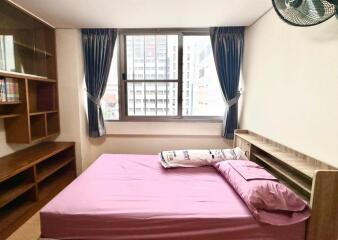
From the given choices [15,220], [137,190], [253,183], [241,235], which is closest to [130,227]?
[137,190]

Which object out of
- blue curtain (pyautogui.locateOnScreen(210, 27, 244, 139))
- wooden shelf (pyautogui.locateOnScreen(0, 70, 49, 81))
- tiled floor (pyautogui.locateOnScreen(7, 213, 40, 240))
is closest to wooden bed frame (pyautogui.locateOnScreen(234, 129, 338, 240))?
blue curtain (pyautogui.locateOnScreen(210, 27, 244, 139))

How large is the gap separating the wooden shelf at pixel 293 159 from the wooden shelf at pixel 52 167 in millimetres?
2371

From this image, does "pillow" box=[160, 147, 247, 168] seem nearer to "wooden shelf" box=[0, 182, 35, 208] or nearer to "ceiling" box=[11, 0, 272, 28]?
"wooden shelf" box=[0, 182, 35, 208]

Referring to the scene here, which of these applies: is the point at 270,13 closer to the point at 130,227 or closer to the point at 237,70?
the point at 237,70

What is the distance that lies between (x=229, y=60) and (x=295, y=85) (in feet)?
4.13

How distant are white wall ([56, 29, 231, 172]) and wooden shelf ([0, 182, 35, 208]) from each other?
3.04ft

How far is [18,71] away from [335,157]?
3.03 meters

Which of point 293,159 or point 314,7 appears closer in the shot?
point 314,7

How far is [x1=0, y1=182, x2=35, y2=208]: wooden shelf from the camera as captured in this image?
184cm

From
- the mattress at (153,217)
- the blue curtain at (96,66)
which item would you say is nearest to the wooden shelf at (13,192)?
the mattress at (153,217)

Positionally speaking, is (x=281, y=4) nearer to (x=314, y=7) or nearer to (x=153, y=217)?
(x=314, y=7)

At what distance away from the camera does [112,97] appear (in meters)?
3.16

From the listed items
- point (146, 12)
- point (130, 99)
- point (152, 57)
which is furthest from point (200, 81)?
point (146, 12)

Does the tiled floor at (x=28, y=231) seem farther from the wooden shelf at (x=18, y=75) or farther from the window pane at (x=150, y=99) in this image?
the window pane at (x=150, y=99)
